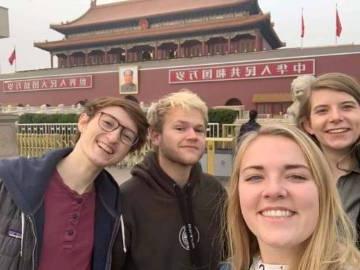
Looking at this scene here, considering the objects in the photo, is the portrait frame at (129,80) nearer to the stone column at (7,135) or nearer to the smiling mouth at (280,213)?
the stone column at (7,135)

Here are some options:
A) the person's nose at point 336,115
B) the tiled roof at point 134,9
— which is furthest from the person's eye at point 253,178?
the tiled roof at point 134,9

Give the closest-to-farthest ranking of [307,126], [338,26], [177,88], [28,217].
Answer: [28,217] < [307,126] < [338,26] < [177,88]

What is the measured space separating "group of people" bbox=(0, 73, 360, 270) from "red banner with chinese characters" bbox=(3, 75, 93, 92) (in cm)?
2104

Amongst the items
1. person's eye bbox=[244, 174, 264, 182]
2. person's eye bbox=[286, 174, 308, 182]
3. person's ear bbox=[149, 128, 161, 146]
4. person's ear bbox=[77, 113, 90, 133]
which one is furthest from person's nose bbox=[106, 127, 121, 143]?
person's eye bbox=[286, 174, 308, 182]

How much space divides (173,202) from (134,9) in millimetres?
24586

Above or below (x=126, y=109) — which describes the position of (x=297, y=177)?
below

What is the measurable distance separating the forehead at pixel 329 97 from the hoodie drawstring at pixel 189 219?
2.15ft

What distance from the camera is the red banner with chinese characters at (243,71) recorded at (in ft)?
56.4

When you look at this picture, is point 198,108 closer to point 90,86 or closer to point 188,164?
point 188,164

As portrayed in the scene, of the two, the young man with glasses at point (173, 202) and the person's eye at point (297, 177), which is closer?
the person's eye at point (297, 177)

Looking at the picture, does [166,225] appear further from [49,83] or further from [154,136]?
[49,83]

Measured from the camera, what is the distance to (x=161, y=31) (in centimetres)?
2180

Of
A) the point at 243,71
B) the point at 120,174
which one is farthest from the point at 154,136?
the point at 243,71

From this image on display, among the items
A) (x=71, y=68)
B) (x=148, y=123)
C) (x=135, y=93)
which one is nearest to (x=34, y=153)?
(x=148, y=123)
